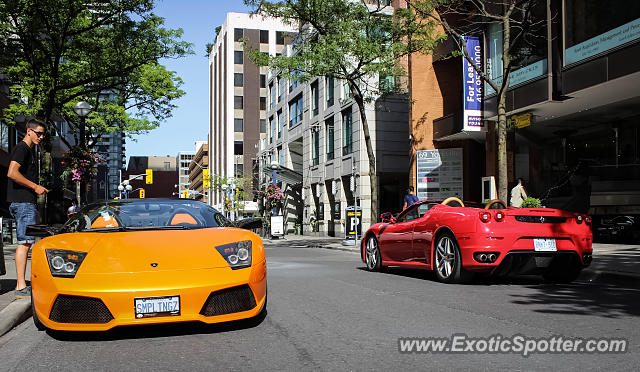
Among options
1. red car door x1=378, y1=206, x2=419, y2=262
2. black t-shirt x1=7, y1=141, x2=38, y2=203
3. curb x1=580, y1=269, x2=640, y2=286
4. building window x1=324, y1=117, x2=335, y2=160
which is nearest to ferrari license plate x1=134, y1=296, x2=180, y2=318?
black t-shirt x1=7, y1=141, x2=38, y2=203

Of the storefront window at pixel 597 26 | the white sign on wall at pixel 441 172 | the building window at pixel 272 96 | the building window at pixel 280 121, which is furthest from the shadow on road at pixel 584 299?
the building window at pixel 272 96

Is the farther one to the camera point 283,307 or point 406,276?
point 406,276

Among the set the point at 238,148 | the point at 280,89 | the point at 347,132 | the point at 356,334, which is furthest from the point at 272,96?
the point at 356,334

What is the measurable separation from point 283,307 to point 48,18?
1570cm

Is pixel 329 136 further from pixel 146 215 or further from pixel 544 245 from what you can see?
pixel 146 215

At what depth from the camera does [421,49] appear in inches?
915

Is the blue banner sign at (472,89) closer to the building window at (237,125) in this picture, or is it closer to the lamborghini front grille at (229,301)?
the lamborghini front grille at (229,301)

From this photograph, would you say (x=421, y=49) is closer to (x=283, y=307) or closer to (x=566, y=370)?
(x=283, y=307)

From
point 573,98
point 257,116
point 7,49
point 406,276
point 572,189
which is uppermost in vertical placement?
point 257,116

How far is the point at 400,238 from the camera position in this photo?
10.3 meters

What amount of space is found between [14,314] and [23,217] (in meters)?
1.45

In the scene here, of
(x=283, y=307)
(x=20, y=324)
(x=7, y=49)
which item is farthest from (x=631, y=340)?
(x=7, y=49)

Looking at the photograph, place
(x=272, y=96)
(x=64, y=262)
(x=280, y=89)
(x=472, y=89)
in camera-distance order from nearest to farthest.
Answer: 1. (x=64, y=262)
2. (x=472, y=89)
3. (x=280, y=89)
4. (x=272, y=96)

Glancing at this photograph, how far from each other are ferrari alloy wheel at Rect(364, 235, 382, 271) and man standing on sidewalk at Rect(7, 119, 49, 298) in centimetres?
620
